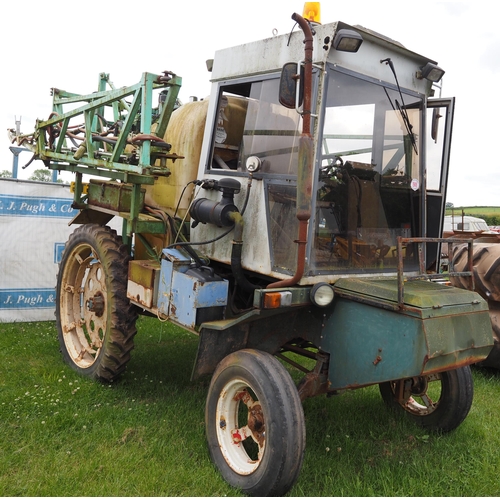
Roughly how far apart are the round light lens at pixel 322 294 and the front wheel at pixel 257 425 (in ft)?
1.43

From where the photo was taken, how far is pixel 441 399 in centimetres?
398

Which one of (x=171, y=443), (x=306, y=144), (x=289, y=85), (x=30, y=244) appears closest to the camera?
(x=306, y=144)

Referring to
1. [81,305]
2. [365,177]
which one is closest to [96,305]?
[81,305]

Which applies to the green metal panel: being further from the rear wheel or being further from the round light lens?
the rear wheel

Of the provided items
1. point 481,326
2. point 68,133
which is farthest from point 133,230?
point 481,326

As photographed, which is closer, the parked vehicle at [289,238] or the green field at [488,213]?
the parked vehicle at [289,238]

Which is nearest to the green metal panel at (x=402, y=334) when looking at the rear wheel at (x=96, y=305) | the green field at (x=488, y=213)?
the rear wheel at (x=96, y=305)

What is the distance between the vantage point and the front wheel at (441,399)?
3869 mm

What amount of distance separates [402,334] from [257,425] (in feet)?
3.37

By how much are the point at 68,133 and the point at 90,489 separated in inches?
123

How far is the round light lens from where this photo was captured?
313cm

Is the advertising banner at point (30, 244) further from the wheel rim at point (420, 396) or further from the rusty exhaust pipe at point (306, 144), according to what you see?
the rusty exhaust pipe at point (306, 144)

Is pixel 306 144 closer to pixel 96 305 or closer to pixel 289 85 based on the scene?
pixel 289 85

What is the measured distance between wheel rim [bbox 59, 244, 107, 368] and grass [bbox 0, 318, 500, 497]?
0.24m
